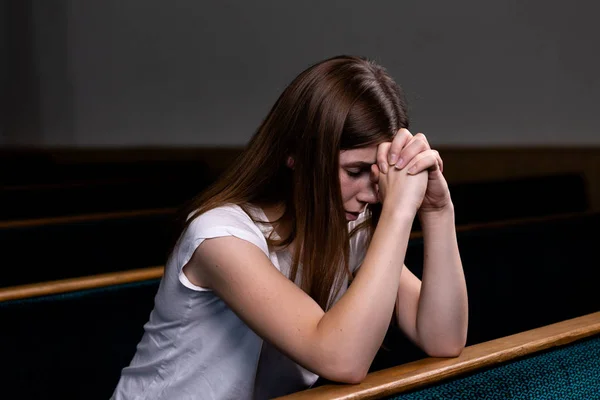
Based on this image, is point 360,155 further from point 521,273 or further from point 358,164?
point 521,273

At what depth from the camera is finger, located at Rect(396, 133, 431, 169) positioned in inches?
41.7

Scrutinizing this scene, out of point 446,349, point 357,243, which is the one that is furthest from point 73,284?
point 446,349

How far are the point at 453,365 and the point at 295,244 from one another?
1.21 ft

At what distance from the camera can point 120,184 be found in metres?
→ 2.86

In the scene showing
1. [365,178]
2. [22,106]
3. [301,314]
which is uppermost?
[365,178]

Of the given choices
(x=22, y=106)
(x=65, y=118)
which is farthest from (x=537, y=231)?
(x=22, y=106)

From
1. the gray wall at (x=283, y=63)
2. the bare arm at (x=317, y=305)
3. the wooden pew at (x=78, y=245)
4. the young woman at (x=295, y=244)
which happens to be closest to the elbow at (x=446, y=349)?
the young woman at (x=295, y=244)

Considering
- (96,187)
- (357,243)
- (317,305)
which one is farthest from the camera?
(96,187)

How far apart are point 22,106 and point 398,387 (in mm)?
4483

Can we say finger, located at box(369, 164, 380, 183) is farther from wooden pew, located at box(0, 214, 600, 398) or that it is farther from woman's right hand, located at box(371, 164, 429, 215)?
wooden pew, located at box(0, 214, 600, 398)

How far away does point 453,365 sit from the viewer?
0.84 meters

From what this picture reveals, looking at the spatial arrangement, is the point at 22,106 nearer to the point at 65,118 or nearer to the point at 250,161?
the point at 65,118

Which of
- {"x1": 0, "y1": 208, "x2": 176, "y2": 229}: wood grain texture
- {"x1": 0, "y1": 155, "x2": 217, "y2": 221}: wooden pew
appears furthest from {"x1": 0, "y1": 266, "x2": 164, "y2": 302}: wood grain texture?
{"x1": 0, "y1": 155, "x2": 217, "y2": 221}: wooden pew

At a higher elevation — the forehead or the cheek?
the forehead
